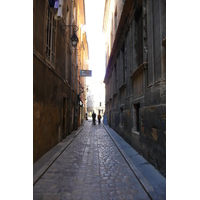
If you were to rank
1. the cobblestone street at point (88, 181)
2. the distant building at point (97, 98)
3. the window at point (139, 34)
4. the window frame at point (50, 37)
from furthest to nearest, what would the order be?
the distant building at point (97, 98)
the window frame at point (50, 37)
the window at point (139, 34)
the cobblestone street at point (88, 181)

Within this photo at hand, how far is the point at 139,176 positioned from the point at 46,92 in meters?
4.75

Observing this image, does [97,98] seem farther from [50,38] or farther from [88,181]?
[88,181]

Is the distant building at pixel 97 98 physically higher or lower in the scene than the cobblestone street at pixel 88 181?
higher

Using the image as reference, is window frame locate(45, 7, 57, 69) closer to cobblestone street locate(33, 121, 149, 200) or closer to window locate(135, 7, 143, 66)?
window locate(135, 7, 143, 66)

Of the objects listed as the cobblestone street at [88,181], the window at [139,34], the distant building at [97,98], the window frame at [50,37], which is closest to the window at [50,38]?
the window frame at [50,37]

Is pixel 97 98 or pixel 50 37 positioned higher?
pixel 97 98

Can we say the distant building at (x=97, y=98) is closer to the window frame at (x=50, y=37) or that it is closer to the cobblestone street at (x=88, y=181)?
the window frame at (x=50, y=37)

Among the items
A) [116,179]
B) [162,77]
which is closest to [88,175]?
[116,179]

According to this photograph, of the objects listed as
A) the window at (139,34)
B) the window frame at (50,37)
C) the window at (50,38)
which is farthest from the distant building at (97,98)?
the window at (139,34)

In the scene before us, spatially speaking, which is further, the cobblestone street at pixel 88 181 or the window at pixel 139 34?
the window at pixel 139 34

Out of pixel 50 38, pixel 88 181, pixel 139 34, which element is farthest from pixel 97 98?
pixel 88 181


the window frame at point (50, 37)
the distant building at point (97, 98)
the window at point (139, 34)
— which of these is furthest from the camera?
the distant building at point (97, 98)

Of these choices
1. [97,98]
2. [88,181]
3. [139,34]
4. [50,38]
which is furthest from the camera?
[97,98]

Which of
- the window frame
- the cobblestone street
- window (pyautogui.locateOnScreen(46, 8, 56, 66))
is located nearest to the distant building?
the window frame
